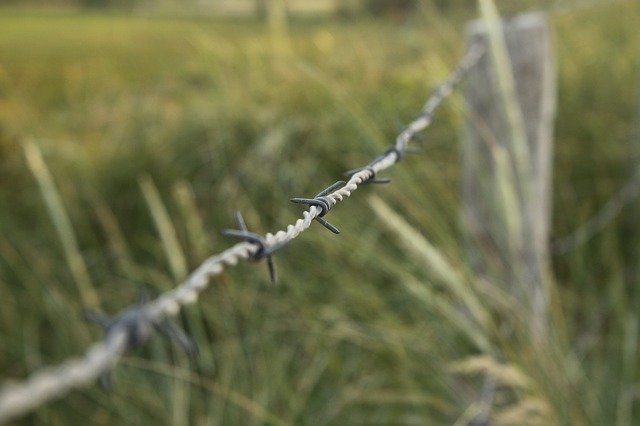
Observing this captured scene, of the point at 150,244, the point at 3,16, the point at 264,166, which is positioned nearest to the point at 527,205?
the point at 264,166

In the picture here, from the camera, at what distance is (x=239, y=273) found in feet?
9.02

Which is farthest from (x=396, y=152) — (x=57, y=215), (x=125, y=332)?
(x=57, y=215)

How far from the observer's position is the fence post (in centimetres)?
192

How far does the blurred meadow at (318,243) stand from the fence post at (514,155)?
0.10 meters

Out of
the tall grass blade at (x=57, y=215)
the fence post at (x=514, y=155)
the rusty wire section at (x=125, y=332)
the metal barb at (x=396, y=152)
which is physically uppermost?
the tall grass blade at (x=57, y=215)

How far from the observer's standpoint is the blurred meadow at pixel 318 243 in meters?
1.85

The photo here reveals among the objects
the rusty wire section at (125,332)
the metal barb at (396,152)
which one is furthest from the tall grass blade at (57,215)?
the rusty wire section at (125,332)

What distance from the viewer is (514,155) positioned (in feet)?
6.48

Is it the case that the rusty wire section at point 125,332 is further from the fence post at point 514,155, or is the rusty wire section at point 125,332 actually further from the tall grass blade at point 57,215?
the tall grass blade at point 57,215

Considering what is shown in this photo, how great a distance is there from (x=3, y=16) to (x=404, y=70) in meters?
15.5

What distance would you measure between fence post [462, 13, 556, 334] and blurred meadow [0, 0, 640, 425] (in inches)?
4.1

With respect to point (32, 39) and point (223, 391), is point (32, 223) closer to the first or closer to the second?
point (223, 391)

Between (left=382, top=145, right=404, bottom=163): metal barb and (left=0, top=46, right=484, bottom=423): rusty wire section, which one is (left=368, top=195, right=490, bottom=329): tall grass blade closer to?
(left=382, top=145, right=404, bottom=163): metal barb

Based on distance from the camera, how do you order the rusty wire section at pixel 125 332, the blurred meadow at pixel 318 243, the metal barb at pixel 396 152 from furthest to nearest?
the blurred meadow at pixel 318 243
the metal barb at pixel 396 152
the rusty wire section at pixel 125 332
